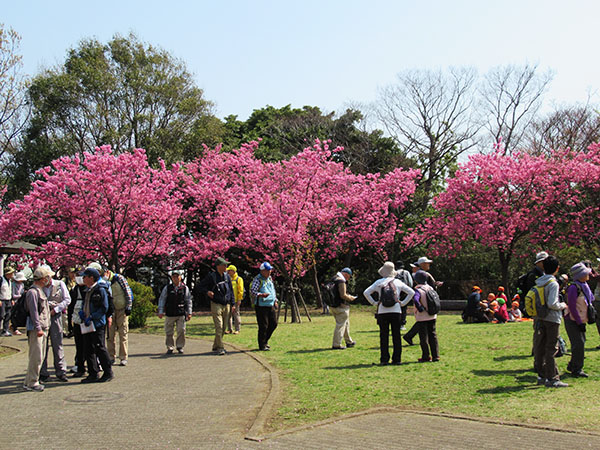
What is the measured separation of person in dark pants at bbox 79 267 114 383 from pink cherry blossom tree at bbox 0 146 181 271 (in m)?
9.59

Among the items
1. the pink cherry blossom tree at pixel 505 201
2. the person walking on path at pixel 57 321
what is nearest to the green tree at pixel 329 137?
the pink cherry blossom tree at pixel 505 201

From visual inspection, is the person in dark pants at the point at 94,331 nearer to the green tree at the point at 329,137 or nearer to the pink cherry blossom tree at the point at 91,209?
the pink cherry blossom tree at the point at 91,209

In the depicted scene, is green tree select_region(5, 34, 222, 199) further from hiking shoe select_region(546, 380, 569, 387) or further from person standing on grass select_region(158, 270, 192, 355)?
hiking shoe select_region(546, 380, 569, 387)

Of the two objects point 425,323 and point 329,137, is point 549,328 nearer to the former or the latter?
point 425,323

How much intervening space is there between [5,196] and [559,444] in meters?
33.5

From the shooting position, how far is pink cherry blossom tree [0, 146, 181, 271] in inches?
758

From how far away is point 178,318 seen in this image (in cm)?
1223

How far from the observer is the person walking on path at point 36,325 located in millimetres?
8406

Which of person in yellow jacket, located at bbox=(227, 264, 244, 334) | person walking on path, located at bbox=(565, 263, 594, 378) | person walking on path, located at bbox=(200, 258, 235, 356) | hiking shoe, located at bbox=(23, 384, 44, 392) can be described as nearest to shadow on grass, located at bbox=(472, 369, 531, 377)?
person walking on path, located at bbox=(565, 263, 594, 378)

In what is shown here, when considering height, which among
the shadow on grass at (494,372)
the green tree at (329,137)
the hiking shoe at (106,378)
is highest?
the green tree at (329,137)

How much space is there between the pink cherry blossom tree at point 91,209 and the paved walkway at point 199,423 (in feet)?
34.3

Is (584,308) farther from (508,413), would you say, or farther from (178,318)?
(178,318)

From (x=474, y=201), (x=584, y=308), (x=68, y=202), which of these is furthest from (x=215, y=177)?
(x=584, y=308)

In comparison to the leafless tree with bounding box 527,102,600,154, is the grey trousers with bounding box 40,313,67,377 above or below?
below
